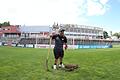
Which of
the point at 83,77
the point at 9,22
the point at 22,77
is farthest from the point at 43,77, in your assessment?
the point at 9,22

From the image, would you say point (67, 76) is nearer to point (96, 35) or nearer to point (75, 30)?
point (75, 30)

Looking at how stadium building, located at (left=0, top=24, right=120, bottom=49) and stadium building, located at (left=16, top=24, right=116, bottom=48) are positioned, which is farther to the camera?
stadium building, located at (left=0, top=24, right=120, bottom=49)

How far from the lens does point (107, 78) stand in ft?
38.3

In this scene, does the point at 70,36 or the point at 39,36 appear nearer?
the point at 39,36

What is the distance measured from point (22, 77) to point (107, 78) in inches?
159

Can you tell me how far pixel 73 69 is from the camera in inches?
546

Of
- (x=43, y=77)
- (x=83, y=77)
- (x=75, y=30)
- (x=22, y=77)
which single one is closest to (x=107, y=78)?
(x=83, y=77)

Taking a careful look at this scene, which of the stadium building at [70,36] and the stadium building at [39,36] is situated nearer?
the stadium building at [70,36]

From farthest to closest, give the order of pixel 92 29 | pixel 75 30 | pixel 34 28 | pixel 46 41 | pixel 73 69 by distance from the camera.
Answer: pixel 92 29
pixel 75 30
pixel 34 28
pixel 46 41
pixel 73 69

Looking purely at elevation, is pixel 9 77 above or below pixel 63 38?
below

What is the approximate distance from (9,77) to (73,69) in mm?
3909

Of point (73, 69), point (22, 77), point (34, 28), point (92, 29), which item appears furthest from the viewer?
point (92, 29)

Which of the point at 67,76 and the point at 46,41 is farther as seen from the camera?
the point at 46,41

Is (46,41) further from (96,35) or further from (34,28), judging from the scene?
(96,35)
